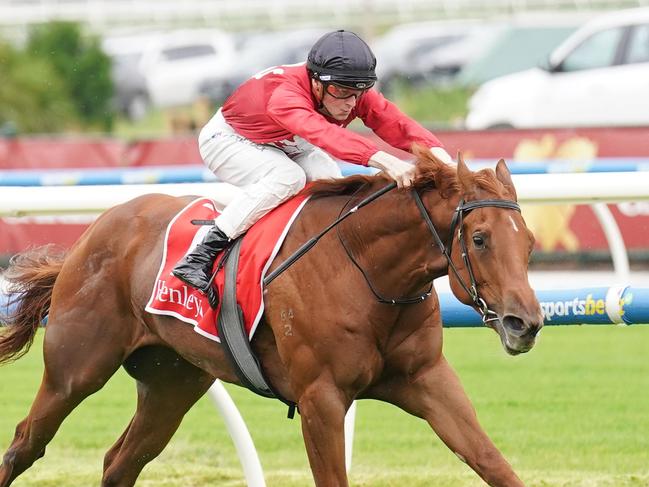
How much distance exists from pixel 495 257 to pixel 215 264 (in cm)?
118

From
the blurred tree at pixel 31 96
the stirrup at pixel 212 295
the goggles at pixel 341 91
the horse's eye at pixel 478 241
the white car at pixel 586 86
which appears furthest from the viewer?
the blurred tree at pixel 31 96

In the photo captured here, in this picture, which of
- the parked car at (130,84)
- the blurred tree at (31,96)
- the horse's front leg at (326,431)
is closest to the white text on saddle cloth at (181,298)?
the horse's front leg at (326,431)

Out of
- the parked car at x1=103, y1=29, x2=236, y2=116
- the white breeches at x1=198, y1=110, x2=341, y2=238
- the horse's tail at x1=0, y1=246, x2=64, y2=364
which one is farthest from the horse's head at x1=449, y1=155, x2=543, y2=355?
the parked car at x1=103, y1=29, x2=236, y2=116

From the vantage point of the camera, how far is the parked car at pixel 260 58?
26.3m

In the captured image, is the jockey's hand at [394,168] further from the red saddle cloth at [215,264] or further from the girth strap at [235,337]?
the girth strap at [235,337]

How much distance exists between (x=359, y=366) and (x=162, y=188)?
5.41 ft

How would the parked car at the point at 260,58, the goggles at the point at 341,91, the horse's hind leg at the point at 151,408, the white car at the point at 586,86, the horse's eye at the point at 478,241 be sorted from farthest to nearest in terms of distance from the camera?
the parked car at the point at 260,58, the white car at the point at 586,86, the horse's hind leg at the point at 151,408, the goggles at the point at 341,91, the horse's eye at the point at 478,241

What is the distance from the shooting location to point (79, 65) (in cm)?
2591

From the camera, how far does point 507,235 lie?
418 centimetres

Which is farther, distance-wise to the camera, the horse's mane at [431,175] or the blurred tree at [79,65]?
the blurred tree at [79,65]

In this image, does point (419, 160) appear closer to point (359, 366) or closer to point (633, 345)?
point (359, 366)

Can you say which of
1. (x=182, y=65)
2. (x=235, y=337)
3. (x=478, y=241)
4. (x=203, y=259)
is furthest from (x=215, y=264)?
(x=182, y=65)

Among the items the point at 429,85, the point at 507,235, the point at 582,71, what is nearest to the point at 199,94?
the point at 429,85

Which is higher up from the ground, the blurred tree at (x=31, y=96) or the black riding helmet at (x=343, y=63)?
the black riding helmet at (x=343, y=63)
